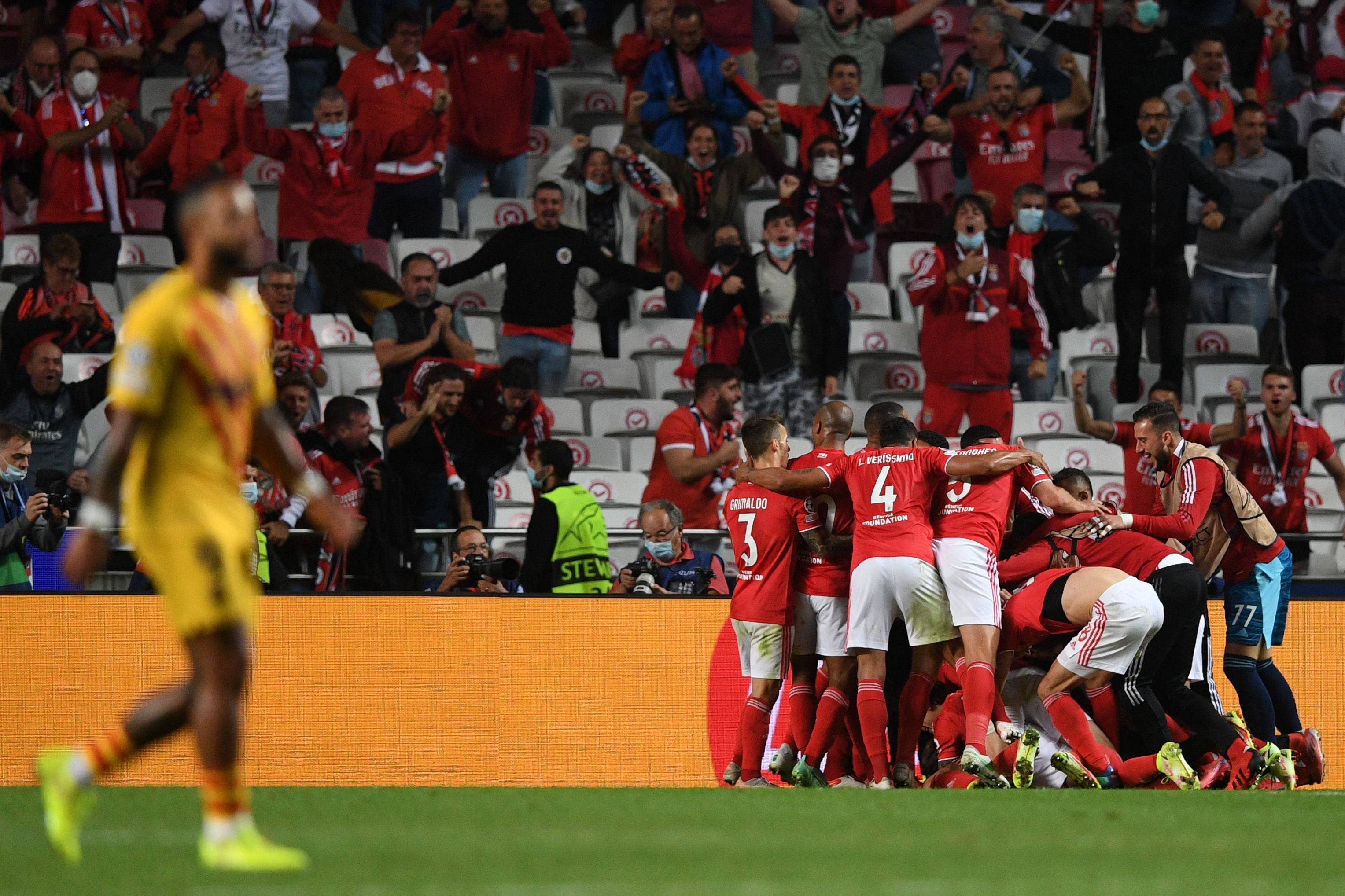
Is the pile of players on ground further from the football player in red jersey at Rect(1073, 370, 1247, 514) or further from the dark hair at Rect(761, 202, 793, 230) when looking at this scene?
the dark hair at Rect(761, 202, 793, 230)

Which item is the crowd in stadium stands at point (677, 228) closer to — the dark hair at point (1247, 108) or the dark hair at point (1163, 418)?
the dark hair at point (1247, 108)

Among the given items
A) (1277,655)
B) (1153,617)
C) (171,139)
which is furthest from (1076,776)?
(171,139)

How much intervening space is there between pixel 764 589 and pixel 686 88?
6.48 m

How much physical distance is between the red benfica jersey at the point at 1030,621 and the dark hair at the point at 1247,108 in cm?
697

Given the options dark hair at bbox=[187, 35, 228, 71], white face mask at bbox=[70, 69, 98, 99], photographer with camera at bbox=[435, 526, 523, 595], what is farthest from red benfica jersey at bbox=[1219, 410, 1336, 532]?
white face mask at bbox=[70, 69, 98, 99]

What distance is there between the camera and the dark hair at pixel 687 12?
1445cm

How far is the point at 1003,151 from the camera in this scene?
47.6 ft

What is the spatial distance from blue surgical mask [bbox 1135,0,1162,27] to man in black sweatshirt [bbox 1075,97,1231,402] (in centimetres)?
156

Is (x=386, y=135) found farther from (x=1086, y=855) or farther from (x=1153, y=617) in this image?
(x=1086, y=855)

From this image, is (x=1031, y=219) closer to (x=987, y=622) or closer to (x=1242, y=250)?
(x=1242, y=250)

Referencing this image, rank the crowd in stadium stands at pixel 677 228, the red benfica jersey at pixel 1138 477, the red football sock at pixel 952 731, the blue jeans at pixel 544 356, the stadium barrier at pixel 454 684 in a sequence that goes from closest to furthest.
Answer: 1. the red football sock at pixel 952 731
2. the stadium barrier at pixel 454 684
3. the crowd in stadium stands at pixel 677 228
4. the red benfica jersey at pixel 1138 477
5. the blue jeans at pixel 544 356

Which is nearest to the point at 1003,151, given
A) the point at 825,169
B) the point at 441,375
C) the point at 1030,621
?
the point at 825,169

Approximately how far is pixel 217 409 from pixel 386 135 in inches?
383

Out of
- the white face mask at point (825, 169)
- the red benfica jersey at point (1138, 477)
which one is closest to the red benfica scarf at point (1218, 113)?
the white face mask at point (825, 169)
